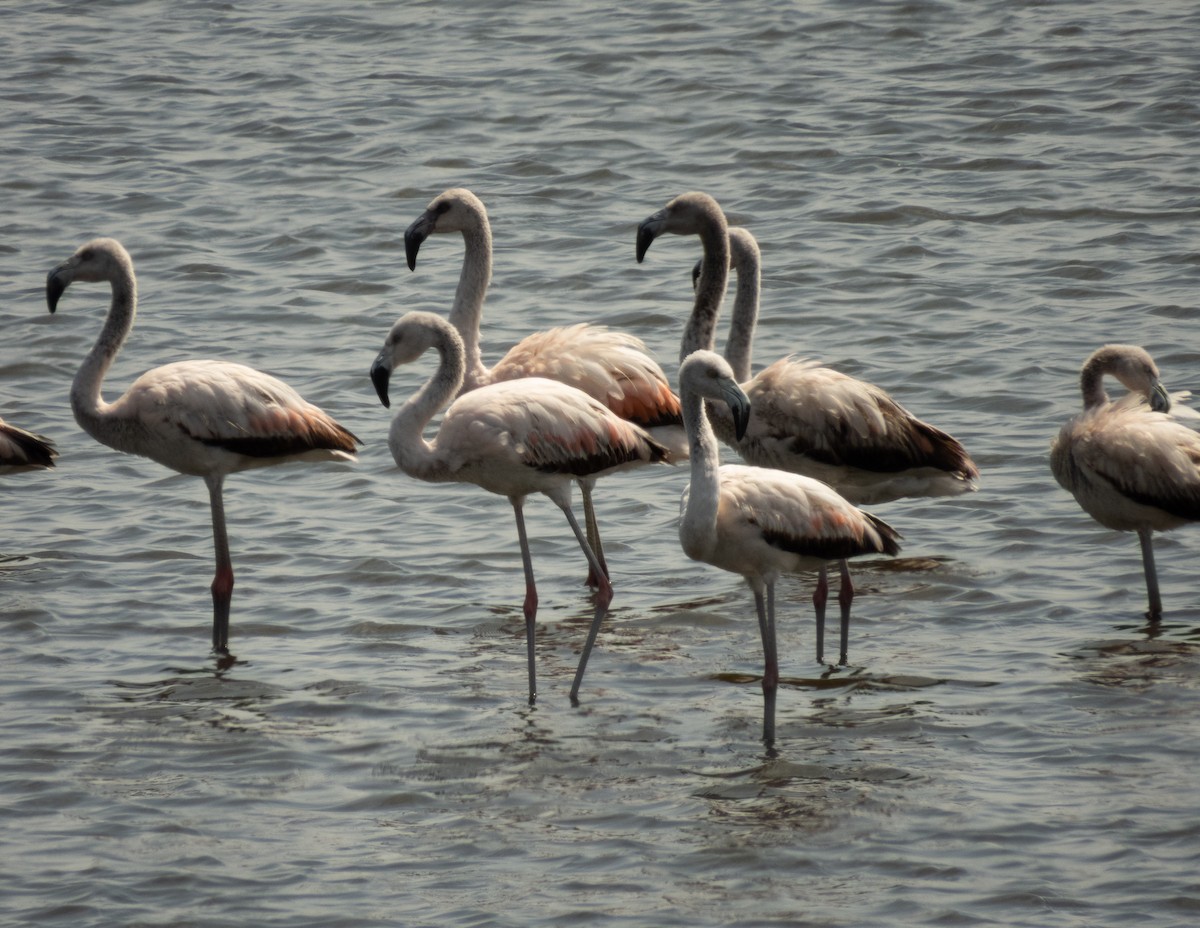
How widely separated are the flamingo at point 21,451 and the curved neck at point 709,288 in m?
3.42

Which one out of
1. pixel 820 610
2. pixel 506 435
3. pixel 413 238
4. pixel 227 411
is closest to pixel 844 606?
pixel 820 610

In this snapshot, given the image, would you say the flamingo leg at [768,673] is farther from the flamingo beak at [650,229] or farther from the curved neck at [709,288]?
the flamingo beak at [650,229]

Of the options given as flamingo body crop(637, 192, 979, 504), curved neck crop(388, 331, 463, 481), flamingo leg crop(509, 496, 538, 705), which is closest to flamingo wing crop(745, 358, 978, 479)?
flamingo body crop(637, 192, 979, 504)

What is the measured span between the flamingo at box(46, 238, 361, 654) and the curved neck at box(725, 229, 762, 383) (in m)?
1.93

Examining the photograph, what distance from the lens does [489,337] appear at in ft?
39.9

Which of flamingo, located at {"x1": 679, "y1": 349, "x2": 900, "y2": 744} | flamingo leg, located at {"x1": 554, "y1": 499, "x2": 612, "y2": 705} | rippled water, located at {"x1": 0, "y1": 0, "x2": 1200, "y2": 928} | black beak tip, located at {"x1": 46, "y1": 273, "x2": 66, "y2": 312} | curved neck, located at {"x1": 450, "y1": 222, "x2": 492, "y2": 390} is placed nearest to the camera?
rippled water, located at {"x1": 0, "y1": 0, "x2": 1200, "y2": 928}

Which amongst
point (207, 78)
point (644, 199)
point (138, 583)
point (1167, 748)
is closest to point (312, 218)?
point (644, 199)

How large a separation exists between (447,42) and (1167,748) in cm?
1417

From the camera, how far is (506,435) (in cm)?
756

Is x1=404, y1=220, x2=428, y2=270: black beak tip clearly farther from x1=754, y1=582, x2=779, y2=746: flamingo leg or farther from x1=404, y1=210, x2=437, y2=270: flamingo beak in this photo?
x1=754, y1=582, x2=779, y2=746: flamingo leg

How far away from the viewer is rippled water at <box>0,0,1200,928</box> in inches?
236

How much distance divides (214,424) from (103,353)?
85 centimetres

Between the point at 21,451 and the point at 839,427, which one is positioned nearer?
the point at 839,427

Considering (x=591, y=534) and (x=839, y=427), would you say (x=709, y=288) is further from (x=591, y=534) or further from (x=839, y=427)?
(x=591, y=534)
